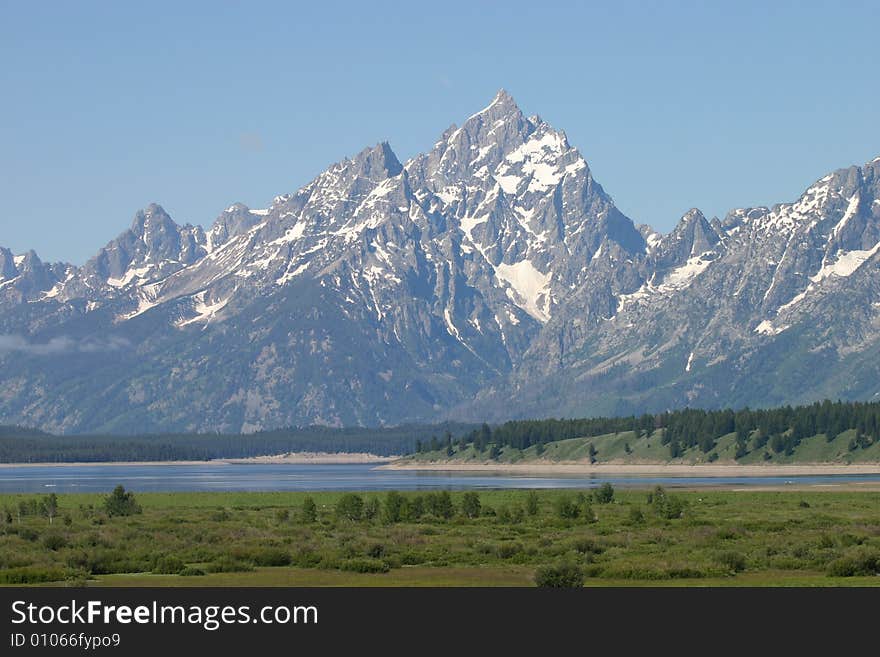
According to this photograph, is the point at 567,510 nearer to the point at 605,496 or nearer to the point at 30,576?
the point at 605,496

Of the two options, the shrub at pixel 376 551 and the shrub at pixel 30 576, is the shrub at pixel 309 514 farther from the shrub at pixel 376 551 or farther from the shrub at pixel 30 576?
the shrub at pixel 30 576

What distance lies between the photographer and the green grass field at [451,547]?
8119 cm

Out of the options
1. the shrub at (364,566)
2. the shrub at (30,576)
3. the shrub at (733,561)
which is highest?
the shrub at (30,576)

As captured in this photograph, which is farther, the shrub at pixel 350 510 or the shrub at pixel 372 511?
the shrub at pixel 372 511

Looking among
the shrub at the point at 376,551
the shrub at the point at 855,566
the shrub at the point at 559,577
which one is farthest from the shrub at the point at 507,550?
the shrub at the point at 855,566

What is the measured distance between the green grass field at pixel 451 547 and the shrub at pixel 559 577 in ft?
11.0

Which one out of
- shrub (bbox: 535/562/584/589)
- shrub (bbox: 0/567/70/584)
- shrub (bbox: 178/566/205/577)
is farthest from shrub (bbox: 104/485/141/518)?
shrub (bbox: 535/562/584/589)

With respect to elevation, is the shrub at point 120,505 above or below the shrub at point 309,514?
above

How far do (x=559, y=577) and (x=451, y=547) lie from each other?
82.6 feet

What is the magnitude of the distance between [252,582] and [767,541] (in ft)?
122

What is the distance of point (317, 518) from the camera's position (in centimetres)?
13675
